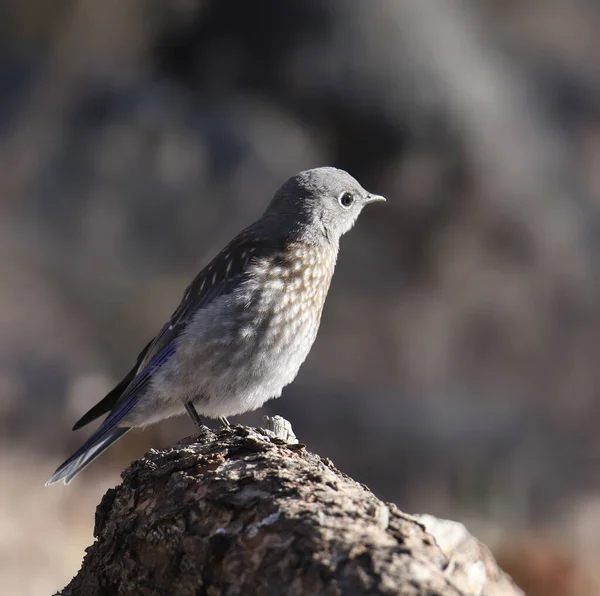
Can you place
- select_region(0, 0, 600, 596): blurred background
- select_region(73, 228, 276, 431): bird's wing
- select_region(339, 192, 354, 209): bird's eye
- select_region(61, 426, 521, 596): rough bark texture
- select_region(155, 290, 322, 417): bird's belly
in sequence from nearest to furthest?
select_region(61, 426, 521, 596): rough bark texture < select_region(155, 290, 322, 417): bird's belly < select_region(73, 228, 276, 431): bird's wing < select_region(339, 192, 354, 209): bird's eye < select_region(0, 0, 600, 596): blurred background

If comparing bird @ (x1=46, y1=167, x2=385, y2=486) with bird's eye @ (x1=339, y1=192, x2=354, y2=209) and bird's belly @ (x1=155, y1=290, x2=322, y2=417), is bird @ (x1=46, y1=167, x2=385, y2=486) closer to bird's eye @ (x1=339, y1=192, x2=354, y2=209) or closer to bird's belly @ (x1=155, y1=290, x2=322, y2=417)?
bird's belly @ (x1=155, y1=290, x2=322, y2=417)

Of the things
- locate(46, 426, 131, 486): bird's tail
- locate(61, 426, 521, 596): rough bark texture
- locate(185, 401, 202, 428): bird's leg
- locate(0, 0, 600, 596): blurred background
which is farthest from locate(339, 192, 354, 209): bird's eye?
locate(0, 0, 600, 596): blurred background

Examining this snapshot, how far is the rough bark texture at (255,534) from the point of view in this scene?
5.65ft

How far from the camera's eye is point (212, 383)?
3613mm

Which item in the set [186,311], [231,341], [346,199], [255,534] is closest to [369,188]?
[346,199]

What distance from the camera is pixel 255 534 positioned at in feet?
6.35

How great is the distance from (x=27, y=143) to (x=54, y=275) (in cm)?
116

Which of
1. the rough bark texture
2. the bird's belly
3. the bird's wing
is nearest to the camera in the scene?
the rough bark texture

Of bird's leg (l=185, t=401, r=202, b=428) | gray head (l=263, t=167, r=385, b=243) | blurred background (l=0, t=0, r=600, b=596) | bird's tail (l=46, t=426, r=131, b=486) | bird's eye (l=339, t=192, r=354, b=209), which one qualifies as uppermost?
blurred background (l=0, t=0, r=600, b=596)

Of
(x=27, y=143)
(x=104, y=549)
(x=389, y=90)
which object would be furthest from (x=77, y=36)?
(x=104, y=549)

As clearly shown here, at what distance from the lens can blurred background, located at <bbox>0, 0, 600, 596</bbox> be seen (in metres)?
6.98

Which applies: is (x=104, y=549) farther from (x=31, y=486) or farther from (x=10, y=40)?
(x=10, y=40)

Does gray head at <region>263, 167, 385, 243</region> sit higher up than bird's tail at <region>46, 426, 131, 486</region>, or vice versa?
gray head at <region>263, 167, 385, 243</region>

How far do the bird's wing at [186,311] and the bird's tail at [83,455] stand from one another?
0.21ft
